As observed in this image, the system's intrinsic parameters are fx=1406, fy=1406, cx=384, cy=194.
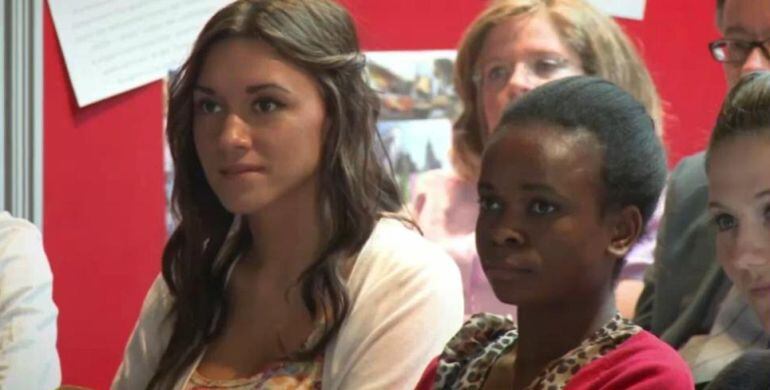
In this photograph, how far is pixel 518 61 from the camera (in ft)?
6.97

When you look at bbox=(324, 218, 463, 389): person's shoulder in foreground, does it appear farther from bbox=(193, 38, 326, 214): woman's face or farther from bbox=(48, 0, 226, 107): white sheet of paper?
bbox=(48, 0, 226, 107): white sheet of paper

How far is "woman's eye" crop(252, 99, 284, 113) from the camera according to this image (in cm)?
169

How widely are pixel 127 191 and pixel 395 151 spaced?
1.63 feet

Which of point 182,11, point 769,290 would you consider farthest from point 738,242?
point 182,11

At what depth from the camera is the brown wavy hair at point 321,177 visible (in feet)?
5.60

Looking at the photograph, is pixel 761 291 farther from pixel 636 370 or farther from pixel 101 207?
pixel 101 207

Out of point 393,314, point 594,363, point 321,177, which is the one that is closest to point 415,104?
point 321,177

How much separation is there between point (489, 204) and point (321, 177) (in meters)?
0.56

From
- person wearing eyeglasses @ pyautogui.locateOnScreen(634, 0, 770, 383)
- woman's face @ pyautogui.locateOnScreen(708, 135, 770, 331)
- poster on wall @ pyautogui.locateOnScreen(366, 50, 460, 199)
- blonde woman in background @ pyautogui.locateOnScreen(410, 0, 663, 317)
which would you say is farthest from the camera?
poster on wall @ pyautogui.locateOnScreen(366, 50, 460, 199)

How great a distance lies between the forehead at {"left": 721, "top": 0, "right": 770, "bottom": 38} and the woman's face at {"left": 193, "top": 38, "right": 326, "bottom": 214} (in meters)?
0.50

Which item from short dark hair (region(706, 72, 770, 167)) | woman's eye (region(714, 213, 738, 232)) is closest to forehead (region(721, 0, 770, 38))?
short dark hair (region(706, 72, 770, 167))

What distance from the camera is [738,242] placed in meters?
1.27

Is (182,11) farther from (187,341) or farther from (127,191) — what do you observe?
(187,341)

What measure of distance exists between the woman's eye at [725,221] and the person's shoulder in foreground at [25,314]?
119 cm
